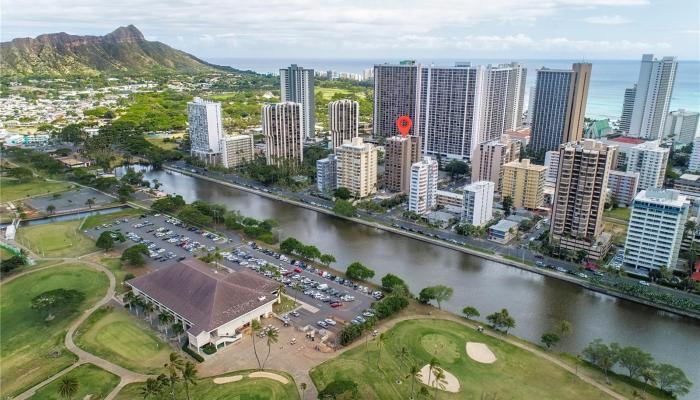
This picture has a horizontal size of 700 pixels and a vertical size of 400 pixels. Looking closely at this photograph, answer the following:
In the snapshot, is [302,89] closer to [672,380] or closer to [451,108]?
[451,108]

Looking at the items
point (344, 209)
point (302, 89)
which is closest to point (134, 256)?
point (344, 209)

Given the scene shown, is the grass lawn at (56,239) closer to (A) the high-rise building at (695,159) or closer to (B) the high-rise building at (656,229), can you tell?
(B) the high-rise building at (656,229)

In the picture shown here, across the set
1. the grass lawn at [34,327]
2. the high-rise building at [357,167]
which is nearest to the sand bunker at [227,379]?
the grass lawn at [34,327]

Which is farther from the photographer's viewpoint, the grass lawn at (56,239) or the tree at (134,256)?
the grass lawn at (56,239)

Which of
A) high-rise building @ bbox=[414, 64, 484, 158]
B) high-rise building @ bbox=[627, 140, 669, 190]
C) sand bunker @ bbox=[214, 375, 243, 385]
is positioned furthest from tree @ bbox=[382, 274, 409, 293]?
high-rise building @ bbox=[414, 64, 484, 158]

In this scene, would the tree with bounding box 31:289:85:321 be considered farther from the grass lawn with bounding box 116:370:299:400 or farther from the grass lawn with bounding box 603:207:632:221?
the grass lawn with bounding box 603:207:632:221

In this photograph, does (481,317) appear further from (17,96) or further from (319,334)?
(17,96)
